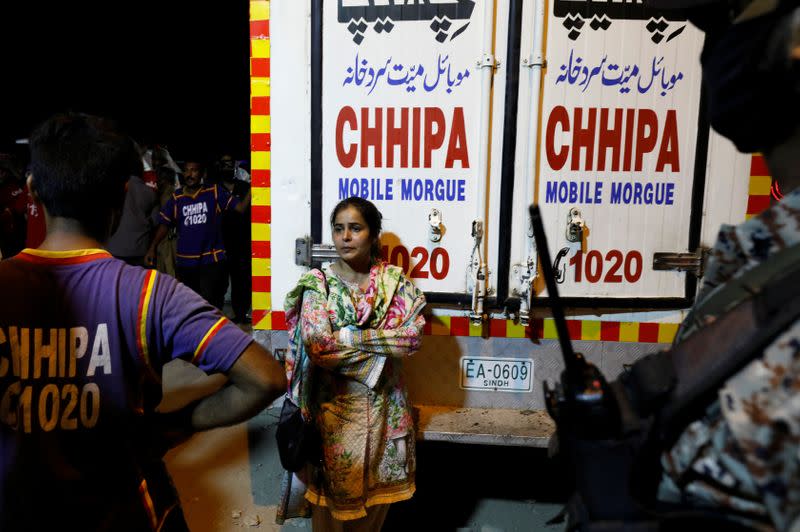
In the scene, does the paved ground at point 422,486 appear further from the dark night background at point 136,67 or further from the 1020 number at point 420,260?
the dark night background at point 136,67

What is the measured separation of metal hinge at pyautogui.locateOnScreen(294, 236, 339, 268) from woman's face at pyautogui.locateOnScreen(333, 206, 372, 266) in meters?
0.19

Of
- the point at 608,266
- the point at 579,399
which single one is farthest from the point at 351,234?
the point at 579,399

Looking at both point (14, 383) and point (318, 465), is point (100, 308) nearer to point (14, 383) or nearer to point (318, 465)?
point (14, 383)

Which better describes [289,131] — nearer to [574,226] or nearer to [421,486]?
[574,226]

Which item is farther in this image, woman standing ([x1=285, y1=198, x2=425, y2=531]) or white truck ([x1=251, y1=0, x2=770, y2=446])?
white truck ([x1=251, y1=0, x2=770, y2=446])

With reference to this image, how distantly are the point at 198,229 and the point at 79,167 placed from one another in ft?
16.4

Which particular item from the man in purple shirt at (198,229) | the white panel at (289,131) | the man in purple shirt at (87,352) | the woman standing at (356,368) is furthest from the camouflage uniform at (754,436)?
the man in purple shirt at (198,229)

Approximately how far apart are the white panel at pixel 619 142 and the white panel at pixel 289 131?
116cm

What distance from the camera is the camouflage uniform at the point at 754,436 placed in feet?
3.14

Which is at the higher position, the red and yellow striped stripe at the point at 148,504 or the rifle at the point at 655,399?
the rifle at the point at 655,399

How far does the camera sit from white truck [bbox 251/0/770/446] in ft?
9.21

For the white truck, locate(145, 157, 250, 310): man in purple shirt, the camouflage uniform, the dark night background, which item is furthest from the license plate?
the dark night background

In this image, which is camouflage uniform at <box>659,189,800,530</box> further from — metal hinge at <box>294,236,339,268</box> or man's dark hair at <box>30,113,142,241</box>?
metal hinge at <box>294,236,339,268</box>

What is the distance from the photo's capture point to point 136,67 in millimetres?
13961
